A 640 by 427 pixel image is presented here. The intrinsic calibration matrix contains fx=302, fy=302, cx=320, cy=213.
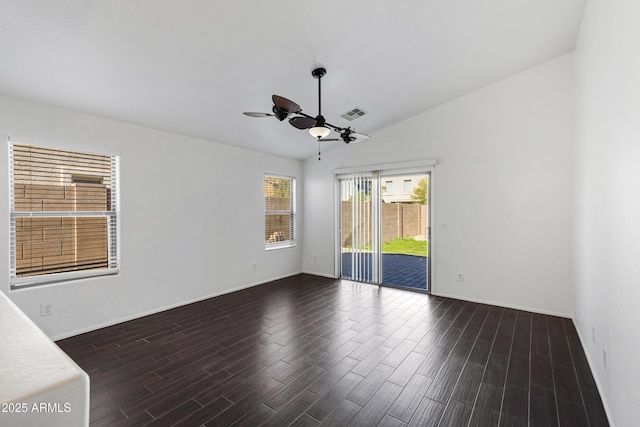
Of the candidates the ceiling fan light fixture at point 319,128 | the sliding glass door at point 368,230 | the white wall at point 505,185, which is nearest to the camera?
the ceiling fan light fixture at point 319,128

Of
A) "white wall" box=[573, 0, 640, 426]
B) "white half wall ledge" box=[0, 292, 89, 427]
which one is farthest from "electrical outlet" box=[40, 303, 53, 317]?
"white wall" box=[573, 0, 640, 426]

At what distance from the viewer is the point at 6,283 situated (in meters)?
3.03

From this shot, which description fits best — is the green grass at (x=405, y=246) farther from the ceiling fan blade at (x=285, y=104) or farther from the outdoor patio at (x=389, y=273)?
the ceiling fan blade at (x=285, y=104)

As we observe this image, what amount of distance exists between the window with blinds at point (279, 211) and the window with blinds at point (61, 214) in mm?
2661

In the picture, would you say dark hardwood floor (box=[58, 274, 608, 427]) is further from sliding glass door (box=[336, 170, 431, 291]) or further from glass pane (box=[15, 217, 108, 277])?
sliding glass door (box=[336, 170, 431, 291])

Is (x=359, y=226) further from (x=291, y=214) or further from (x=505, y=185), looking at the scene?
(x=505, y=185)

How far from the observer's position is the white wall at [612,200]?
5.30 feet

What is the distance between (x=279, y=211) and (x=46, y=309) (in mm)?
3799

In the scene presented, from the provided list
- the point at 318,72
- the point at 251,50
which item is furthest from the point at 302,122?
the point at 251,50

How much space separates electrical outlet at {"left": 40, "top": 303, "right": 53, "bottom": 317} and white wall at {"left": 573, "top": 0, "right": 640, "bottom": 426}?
4.86m

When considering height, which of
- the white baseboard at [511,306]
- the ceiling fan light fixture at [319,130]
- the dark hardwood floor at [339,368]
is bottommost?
the dark hardwood floor at [339,368]

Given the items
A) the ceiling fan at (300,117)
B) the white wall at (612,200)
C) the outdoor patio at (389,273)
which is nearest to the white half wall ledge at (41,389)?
the white wall at (612,200)

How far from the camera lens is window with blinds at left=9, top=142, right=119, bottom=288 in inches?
125

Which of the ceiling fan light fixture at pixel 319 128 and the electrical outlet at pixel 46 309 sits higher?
the ceiling fan light fixture at pixel 319 128
